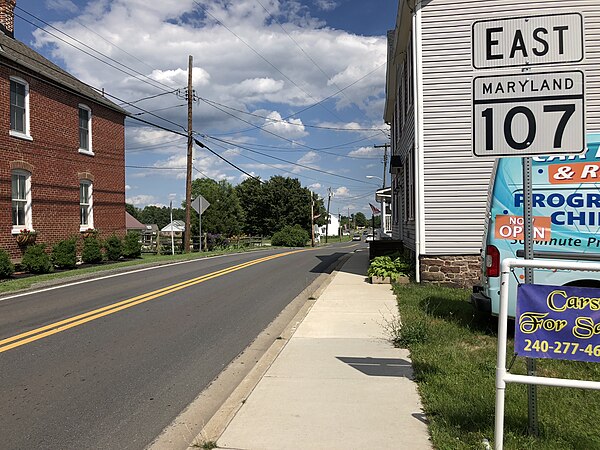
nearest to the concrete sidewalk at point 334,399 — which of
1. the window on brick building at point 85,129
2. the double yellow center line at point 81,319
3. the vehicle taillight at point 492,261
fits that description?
the vehicle taillight at point 492,261

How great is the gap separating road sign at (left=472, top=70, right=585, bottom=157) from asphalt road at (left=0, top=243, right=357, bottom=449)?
3568 millimetres

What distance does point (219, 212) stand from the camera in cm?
4831

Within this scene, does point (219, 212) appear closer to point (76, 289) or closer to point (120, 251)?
point (120, 251)

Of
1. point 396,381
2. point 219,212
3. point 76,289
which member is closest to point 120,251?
point 76,289

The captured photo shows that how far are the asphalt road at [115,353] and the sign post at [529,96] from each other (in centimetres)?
344

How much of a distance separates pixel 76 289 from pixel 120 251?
10214mm

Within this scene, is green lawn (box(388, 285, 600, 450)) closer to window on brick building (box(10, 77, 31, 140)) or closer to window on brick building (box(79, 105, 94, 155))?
window on brick building (box(10, 77, 31, 140))

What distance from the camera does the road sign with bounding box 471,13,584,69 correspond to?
3.65 meters

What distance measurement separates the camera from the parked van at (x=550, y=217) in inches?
247

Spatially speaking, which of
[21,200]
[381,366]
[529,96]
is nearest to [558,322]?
[529,96]

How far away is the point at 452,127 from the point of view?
1159 cm

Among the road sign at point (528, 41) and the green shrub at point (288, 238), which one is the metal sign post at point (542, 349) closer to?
the road sign at point (528, 41)

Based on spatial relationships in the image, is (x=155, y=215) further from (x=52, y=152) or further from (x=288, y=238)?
(x=52, y=152)

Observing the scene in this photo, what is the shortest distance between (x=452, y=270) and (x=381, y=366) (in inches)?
250
